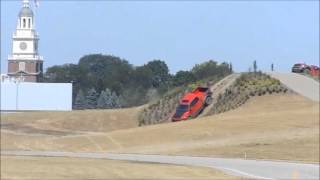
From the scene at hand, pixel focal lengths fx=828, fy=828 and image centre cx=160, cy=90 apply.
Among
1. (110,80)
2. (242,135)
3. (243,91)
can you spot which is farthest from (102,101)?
(243,91)

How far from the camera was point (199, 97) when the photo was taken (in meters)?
55.8

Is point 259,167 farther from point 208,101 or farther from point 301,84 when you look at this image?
point 301,84

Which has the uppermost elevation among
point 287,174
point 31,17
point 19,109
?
point 31,17

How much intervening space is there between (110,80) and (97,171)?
16085mm

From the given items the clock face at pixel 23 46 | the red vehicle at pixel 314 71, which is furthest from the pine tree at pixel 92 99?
the red vehicle at pixel 314 71

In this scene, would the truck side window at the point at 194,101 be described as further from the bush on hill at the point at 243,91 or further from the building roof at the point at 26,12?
the building roof at the point at 26,12

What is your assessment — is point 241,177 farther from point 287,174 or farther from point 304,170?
point 304,170

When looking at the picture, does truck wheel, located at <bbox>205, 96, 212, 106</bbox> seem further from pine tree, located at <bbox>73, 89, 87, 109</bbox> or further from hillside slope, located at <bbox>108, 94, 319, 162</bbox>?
pine tree, located at <bbox>73, 89, 87, 109</bbox>

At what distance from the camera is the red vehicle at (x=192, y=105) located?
179 ft

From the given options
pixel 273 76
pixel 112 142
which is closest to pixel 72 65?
pixel 112 142

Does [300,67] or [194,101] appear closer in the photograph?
[194,101]

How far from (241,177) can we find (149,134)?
19.9 m

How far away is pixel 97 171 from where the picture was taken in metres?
23.0

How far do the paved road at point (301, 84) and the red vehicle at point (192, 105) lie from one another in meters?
6.18
